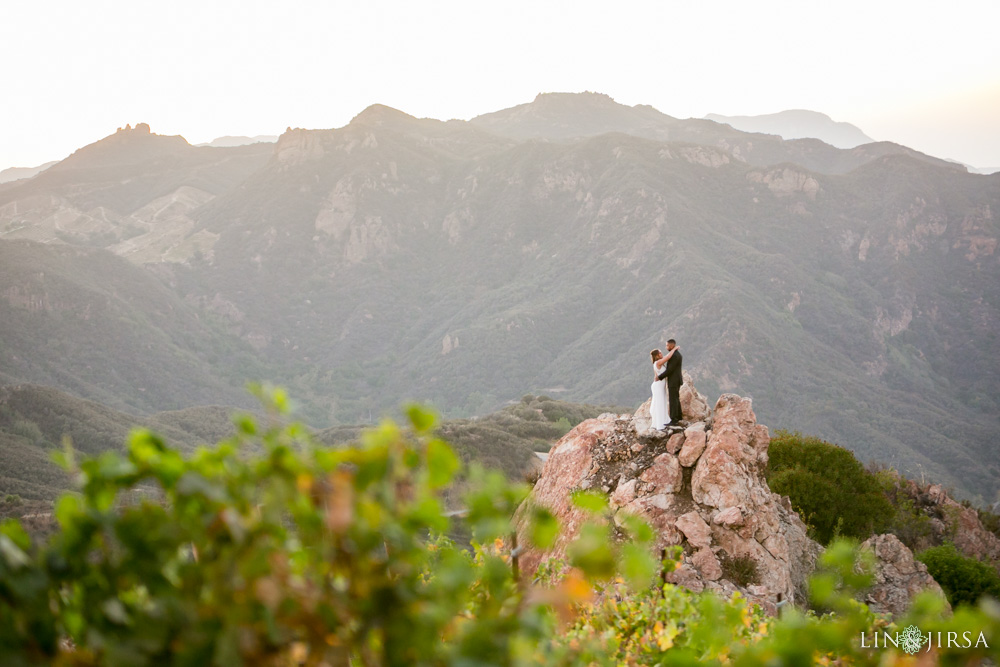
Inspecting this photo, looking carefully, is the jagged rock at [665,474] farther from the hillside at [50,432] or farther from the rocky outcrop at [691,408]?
the hillside at [50,432]

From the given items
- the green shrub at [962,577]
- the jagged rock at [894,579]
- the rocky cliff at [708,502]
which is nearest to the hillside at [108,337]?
the rocky cliff at [708,502]

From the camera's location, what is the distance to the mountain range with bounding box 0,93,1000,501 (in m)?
73.2

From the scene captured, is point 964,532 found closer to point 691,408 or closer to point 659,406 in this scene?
point 691,408

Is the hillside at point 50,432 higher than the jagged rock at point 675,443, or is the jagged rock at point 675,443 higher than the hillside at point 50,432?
the jagged rock at point 675,443

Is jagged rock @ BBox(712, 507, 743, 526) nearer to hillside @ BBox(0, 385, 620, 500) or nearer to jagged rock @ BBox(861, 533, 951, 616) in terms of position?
jagged rock @ BBox(861, 533, 951, 616)

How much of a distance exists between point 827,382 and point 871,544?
71.4m

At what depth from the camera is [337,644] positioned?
1.45 metres

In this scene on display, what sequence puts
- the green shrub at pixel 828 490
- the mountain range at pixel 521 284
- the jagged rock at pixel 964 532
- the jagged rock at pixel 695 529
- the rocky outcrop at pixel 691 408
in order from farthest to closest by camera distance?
the mountain range at pixel 521 284, the jagged rock at pixel 964 532, the green shrub at pixel 828 490, the rocky outcrop at pixel 691 408, the jagged rock at pixel 695 529

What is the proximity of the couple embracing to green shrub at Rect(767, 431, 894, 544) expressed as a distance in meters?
4.01

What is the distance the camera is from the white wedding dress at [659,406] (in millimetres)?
10562

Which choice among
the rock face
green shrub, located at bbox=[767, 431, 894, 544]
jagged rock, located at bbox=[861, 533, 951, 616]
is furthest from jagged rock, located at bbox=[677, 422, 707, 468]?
green shrub, located at bbox=[767, 431, 894, 544]

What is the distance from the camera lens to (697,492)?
894 cm

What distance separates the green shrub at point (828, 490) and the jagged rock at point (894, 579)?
236cm

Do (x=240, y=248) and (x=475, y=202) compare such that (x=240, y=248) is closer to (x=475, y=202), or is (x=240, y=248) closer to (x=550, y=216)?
(x=475, y=202)
